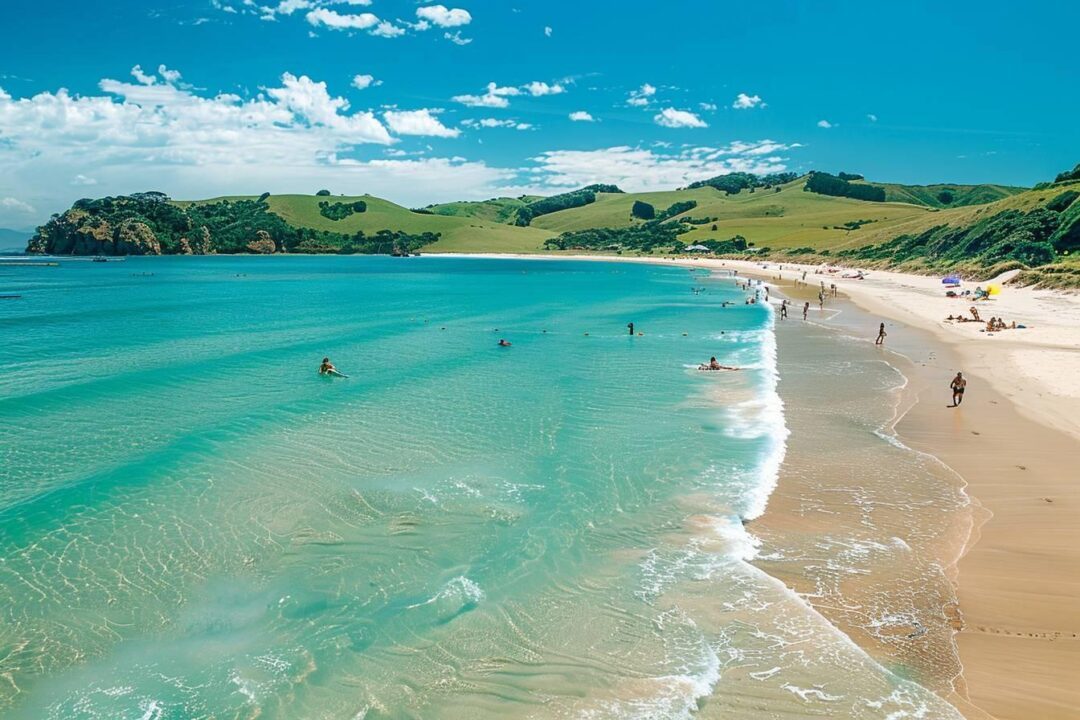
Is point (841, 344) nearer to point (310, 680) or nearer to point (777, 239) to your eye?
point (310, 680)

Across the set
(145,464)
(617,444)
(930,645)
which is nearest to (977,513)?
(930,645)

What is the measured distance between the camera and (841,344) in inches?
1596

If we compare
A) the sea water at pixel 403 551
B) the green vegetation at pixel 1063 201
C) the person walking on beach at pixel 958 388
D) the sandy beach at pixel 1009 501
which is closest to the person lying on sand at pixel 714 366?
the sea water at pixel 403 551

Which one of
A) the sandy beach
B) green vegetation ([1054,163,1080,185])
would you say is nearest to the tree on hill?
green vegetation ([1054,163,1080,185])

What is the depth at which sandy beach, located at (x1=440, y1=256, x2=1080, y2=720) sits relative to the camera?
912cm

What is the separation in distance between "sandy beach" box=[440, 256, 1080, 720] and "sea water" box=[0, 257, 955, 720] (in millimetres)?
1508

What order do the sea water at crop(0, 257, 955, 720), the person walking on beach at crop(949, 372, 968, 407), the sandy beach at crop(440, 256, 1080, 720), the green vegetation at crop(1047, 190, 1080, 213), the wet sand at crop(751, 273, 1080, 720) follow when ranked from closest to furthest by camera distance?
1. the wet sand at crop(751, 273, 1080, 720)
2. the sandy beach at crop(440, 256, 1080, 720)
3. the sea water at crop(0, 257, 955, 720)
4. the person walking on beach at crop(949, 372, 968, 407)
5. the green vegetation at crop(1047, 190, 1080, 213)

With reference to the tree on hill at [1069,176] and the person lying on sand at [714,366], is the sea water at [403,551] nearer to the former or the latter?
the person lying on sand at [714,366]

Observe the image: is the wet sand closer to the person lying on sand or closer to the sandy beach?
the sandy beach

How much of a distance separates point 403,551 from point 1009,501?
13.4 metres

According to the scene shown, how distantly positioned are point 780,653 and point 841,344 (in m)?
34.4

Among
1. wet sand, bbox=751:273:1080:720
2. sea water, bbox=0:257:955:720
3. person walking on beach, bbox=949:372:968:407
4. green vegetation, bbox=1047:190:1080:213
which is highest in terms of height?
green vegetation, bbox=1047:190:1080:213

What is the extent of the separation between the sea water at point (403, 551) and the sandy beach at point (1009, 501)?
1508 mm

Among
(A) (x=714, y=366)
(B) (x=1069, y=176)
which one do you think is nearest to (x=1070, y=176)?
(B) (x=1069, y=176)
